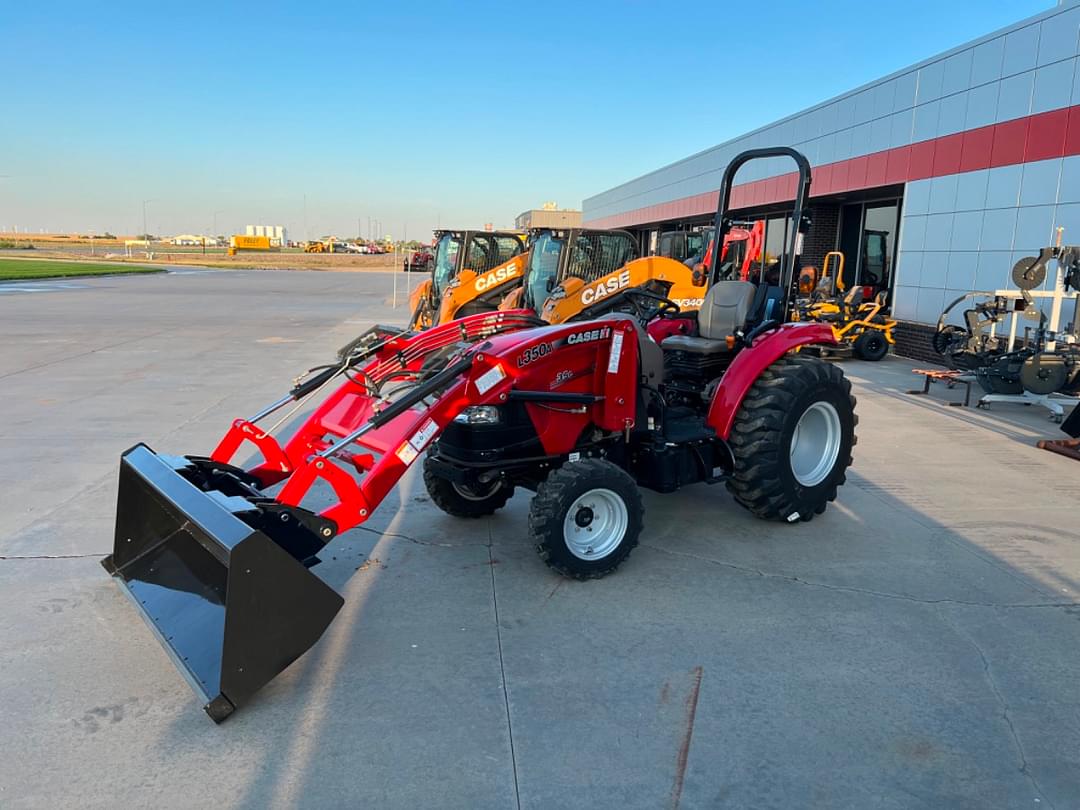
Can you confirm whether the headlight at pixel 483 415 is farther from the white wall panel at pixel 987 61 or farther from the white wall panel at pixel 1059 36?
the white wall panel at pixel 987 61

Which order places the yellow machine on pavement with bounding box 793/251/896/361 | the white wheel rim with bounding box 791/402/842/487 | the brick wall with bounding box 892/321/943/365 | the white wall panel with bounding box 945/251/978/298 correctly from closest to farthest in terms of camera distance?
the white wheel rim with bounding box 791/402/842/487, the white wall panel with bounding box 945/251/978/298, the brick wall with bounding box 892/321/943/365, the yellow machine on pavement with bounding box 793/251/896/361

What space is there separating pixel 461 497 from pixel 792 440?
2.28 m

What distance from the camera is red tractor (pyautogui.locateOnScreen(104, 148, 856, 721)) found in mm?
3320

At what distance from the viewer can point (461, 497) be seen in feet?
17.8

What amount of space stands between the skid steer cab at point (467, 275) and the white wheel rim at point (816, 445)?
941cm

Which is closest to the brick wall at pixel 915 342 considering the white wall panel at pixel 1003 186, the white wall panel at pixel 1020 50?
the white wall panel at pixel 1003 186

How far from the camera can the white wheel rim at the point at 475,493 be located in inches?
210

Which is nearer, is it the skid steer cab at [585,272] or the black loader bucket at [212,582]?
the black loader bucket at [212,582]

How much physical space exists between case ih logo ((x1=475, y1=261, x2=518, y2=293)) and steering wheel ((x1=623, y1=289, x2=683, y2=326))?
869 cm

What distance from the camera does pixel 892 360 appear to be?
49.1 feet

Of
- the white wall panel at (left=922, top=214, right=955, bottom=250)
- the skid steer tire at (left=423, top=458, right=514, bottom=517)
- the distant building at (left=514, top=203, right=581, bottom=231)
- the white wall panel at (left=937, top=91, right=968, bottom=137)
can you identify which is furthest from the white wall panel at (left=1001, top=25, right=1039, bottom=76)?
the distant building at (left=514, top=203, right=581, bottom=231)

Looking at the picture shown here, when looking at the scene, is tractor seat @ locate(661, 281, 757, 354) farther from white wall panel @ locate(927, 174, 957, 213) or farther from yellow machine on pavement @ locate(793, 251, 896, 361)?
white wall panel @ locate(927, 174, 957, 213)

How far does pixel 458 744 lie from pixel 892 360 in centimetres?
1392

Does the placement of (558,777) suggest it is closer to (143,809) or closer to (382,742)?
(382,742)
